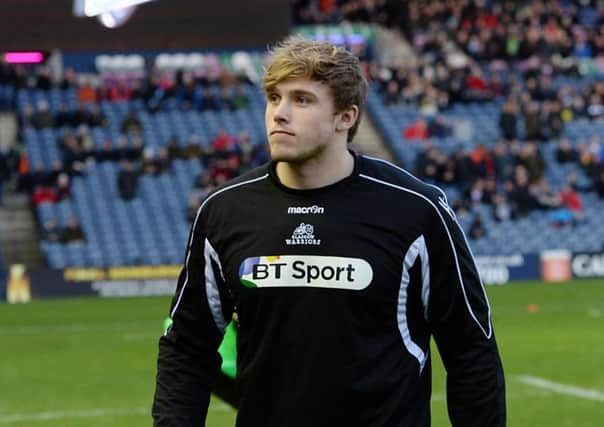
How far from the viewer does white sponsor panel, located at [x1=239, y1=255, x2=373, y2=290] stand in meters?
3.58

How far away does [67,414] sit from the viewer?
36.8 ft

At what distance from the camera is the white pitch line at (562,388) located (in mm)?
11741

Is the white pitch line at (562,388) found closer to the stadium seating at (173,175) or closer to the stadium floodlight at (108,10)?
the stadium floodlight at (108,10)

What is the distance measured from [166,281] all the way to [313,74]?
21957 millimetres

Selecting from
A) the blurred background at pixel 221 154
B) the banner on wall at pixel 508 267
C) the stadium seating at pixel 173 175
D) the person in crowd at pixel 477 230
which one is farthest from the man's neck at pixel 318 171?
the person in crowd at pixel 477 230

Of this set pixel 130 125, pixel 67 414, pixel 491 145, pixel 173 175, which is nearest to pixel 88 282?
pixel 173 175

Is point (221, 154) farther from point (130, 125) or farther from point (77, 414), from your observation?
point (77, 414)

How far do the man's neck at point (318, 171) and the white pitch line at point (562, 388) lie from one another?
27.2ft

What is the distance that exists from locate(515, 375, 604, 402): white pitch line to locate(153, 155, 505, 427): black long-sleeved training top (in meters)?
8.12

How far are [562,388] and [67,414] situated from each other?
4.58m

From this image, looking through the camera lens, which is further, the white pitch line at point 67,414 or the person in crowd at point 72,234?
the person in crowd at point 72,234

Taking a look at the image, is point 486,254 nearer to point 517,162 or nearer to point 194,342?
point 517,162

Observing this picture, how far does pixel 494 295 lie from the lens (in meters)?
23.5

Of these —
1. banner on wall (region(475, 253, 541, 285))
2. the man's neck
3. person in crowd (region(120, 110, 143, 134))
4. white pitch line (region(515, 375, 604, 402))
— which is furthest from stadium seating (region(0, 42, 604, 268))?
the man's neck
